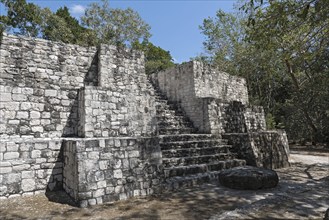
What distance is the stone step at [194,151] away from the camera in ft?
22.5

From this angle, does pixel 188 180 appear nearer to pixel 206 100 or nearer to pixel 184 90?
pixel 206 100

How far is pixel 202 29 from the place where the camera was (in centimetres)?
2217

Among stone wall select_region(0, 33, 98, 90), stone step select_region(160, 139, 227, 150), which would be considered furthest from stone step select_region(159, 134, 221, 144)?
stone wall select_region(0, 33, 98, 90)

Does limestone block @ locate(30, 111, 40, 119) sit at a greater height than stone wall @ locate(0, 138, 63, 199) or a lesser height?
greater

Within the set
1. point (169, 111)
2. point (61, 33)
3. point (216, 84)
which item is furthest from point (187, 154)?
point (61, 33)

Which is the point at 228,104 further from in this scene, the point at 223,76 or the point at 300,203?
the point at 300,203

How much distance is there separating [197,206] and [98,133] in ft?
10.0

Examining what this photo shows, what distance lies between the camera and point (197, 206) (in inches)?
176

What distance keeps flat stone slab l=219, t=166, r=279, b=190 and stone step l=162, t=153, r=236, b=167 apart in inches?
47.9

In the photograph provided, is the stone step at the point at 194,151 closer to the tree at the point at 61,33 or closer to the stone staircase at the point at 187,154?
the stone staircase at the point at 187,154

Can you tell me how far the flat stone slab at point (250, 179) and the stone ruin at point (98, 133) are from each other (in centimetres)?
74

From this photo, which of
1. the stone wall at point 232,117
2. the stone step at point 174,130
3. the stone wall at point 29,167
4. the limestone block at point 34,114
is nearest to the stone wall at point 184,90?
the stone wall at point 232,117

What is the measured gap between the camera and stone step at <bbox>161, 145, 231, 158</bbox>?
686 cm

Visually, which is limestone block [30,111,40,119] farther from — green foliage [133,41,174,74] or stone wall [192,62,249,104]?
green foliage [133,41,174,74]
